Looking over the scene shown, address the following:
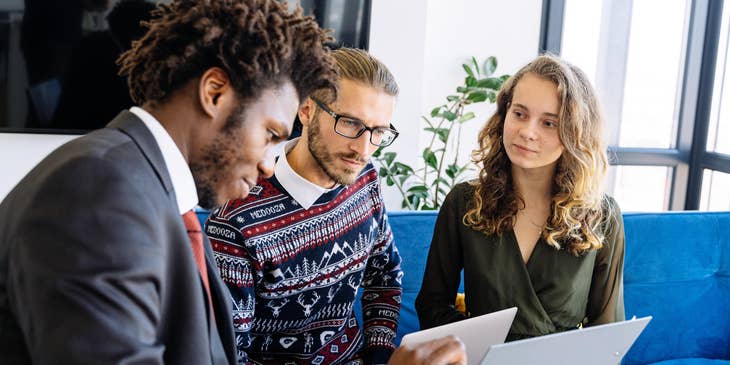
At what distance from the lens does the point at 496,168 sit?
1686 mm

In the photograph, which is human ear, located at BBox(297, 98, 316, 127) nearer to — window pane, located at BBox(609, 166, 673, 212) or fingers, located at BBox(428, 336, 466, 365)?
fingers, located at BBox(428, 336, 466, 365)

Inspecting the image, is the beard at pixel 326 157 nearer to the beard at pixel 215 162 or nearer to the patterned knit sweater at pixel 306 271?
the patterned knit sweater at pixel 306 271

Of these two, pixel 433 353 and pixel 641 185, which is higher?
pixel 433 353

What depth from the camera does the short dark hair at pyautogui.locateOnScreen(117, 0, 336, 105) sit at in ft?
2.65

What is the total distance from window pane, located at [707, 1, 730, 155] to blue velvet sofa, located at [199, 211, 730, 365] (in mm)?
2021

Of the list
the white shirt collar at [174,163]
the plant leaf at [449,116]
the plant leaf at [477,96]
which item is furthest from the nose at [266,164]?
the plant leaf at [477,96]

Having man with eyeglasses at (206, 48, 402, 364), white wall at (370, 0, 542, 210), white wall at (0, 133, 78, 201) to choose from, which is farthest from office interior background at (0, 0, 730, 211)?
man with eyeglasses at (206, 48, 402, 364)

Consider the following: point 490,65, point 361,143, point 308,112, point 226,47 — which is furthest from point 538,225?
point 490,65

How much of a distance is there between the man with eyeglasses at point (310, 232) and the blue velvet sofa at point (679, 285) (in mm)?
569

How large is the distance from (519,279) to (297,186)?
58cm

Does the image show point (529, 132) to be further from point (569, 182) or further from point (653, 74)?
point (653, 74)

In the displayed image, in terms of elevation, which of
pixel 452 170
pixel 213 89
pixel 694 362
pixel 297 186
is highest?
pixel 213 89

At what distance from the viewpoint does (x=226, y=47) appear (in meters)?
0.81

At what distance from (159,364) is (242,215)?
0.65m
